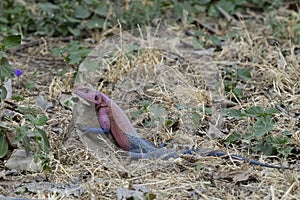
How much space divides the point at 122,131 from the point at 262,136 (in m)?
0.66

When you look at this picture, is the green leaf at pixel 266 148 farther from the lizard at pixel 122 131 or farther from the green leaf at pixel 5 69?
the green leaf at pixel 5 69

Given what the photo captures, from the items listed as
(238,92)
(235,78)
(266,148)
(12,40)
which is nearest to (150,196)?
(266,148)

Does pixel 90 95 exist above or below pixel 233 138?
above

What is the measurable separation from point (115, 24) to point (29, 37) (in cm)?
63

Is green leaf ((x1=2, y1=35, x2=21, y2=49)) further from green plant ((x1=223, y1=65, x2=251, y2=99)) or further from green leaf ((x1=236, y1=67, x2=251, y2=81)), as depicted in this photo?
green leaf ((x1=236, y1=67, x2=251, y2=81))

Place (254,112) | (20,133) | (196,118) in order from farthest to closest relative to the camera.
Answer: (196,118)
(254,112)
(20,133)

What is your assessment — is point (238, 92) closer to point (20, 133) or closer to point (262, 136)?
point (262, 136)

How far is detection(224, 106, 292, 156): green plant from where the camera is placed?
10.6 feet

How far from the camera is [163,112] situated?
3703 mm

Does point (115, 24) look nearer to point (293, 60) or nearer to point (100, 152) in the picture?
point (293, 60)

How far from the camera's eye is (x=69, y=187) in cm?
305

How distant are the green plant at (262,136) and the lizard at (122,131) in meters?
0.14

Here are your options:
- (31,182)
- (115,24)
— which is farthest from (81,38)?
(31,182)

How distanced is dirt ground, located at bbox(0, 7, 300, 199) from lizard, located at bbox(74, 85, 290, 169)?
5cm
